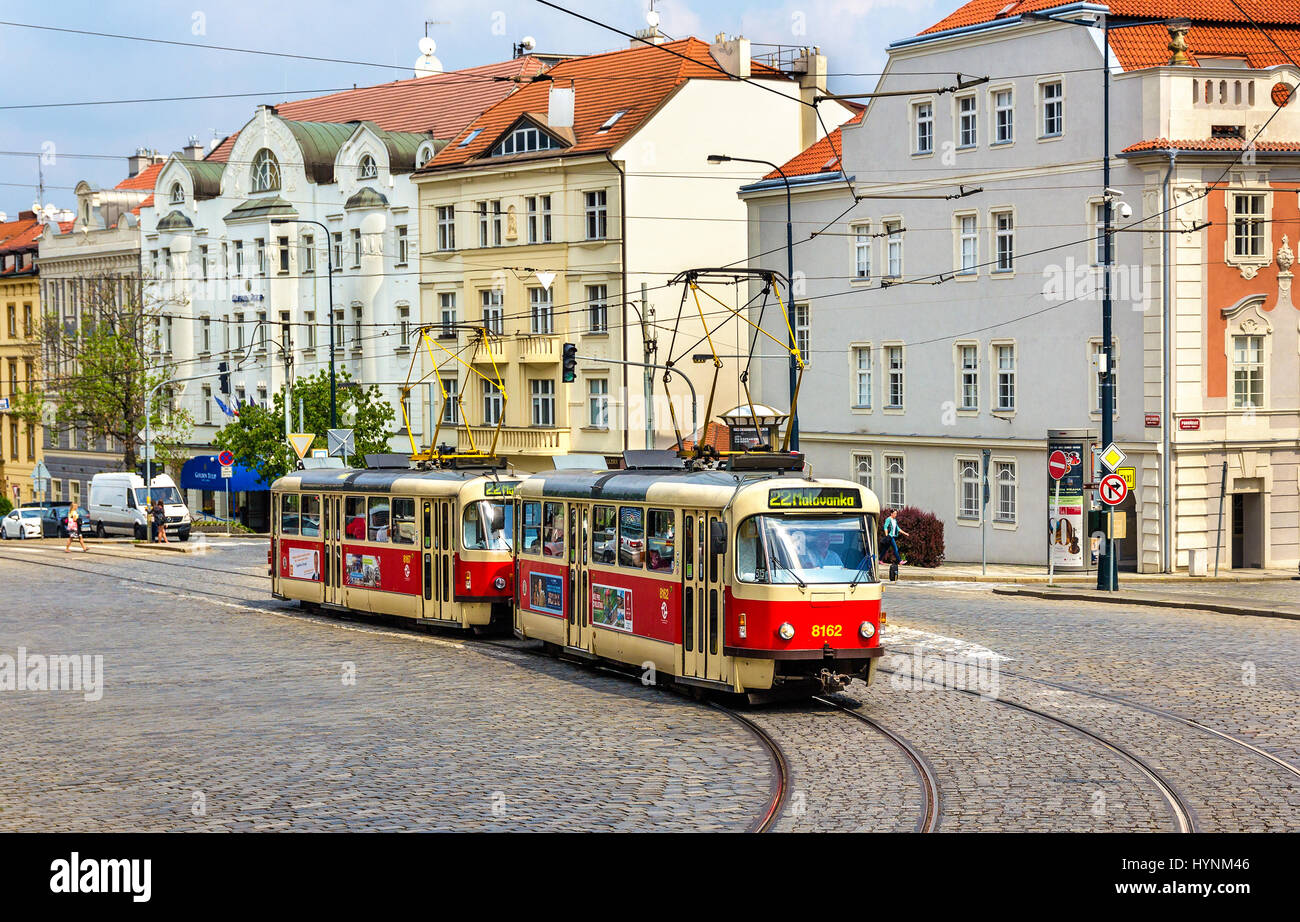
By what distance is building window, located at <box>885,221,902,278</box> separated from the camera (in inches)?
1881

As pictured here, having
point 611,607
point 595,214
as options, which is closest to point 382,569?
point 611,607

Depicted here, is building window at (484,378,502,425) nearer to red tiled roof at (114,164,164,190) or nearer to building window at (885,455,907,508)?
building window at (885,455,907,508)

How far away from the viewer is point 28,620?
1227 inches

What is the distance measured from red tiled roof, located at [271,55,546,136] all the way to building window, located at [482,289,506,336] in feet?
26.6

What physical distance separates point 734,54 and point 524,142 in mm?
7911

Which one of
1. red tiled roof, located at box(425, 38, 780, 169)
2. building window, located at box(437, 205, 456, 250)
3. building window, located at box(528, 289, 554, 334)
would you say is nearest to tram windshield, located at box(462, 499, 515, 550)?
red tiled roof, located at box(425, 38, 780, 169)

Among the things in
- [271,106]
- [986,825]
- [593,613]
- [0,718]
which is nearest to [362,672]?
[593,613]

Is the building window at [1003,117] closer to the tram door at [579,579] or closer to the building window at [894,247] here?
the building window at [894,247]

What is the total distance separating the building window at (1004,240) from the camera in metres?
44.2

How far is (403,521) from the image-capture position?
2805 cm

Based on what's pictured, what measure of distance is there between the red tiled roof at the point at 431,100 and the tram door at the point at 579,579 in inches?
1744

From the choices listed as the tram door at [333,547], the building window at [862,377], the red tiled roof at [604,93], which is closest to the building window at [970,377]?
the building window at [862,377]

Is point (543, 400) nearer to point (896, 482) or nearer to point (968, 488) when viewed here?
point (896, 482)
